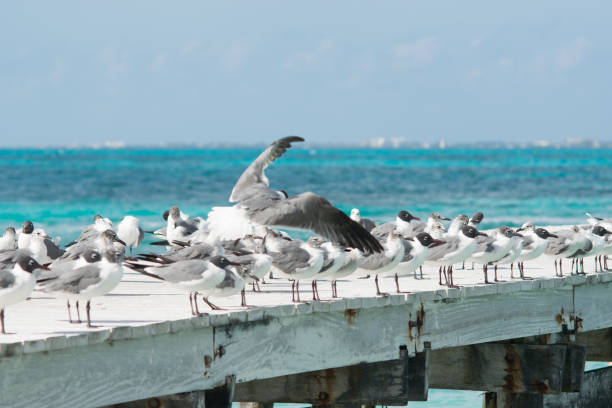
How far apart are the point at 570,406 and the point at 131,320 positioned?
6.09 m

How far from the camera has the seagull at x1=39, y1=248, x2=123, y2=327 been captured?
8.55 metres

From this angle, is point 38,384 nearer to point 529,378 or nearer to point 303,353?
point 303,353

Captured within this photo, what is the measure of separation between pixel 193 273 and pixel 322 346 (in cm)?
130

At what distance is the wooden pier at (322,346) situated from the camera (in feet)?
24.9

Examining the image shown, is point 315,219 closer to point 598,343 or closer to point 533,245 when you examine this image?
point 533,245

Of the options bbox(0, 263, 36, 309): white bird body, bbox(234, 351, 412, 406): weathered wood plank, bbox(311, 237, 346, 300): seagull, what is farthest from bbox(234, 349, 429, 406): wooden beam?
bbox(0, 263, 36, 309): white bird body

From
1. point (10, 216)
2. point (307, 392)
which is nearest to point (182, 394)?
point (307, 392)

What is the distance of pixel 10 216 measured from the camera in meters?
45.9

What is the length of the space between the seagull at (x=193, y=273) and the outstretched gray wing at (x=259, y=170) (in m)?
2.34

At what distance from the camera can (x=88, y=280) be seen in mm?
8555

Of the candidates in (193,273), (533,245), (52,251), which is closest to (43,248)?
(52,251)

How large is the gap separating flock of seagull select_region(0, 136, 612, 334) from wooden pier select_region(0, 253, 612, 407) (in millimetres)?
297

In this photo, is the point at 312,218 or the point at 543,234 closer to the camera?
the point at 312,218

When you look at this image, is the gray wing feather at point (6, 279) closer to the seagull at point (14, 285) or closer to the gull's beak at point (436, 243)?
the seagull at point (14, 285)
